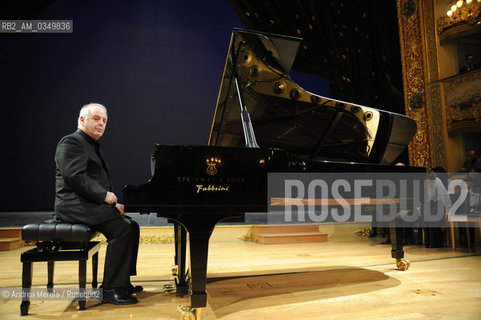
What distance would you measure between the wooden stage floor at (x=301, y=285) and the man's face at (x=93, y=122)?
112cm

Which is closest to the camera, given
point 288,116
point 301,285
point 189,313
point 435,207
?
point 189,313

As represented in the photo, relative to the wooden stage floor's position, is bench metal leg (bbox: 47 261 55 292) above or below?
above

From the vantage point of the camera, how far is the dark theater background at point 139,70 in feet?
18.1

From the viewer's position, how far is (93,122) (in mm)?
2264

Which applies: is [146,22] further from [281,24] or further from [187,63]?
[281,24]

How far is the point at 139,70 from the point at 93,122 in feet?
13.1

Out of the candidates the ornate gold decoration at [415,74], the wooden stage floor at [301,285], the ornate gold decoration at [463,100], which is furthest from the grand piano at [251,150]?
the ornate gold decoration at [415,74]

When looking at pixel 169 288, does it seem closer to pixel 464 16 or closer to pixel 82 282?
pixel 82 282

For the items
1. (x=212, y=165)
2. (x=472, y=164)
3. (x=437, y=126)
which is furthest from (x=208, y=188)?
(x=437, y=126)

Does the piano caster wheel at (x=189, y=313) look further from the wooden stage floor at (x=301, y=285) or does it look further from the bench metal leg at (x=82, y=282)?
the bench metal leg at (x=82, y=282)

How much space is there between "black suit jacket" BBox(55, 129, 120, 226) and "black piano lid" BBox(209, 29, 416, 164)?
3.37 ft

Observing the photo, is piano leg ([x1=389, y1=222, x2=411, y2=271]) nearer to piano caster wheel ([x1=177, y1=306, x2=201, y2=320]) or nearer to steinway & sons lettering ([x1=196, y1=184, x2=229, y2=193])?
steinway & sons lettering ([x1=196, y1=184, x2=229, y2=193])

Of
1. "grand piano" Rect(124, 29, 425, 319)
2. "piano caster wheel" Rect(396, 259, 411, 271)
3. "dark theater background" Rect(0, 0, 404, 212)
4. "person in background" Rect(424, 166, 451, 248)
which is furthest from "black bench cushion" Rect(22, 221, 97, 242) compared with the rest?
"person in background" Rect(424, 166, 451, 248)

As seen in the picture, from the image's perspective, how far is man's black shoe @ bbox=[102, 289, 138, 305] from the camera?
6.89 ft
